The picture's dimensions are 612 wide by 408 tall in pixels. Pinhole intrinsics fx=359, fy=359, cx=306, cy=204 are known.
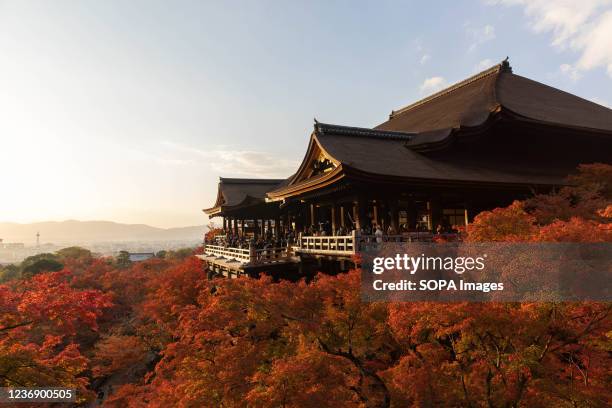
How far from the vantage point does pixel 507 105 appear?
1834cm

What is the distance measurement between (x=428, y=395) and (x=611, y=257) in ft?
14.3

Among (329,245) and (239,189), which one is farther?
(239,189)

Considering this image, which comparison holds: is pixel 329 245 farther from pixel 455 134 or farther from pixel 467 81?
pixel 467 81

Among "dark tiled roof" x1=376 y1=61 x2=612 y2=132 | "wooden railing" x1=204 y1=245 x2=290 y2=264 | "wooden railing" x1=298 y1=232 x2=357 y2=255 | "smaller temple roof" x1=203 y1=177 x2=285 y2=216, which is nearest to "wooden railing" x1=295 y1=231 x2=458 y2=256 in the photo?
"wooden railing" x1=298 y1=232 x2=357 y2=255

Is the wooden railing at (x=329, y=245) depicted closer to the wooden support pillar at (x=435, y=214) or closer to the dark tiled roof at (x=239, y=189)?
the wooden support pillar at (x=435, y=214)

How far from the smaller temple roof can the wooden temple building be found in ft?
21.4

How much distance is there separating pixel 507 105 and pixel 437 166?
716 centimetres

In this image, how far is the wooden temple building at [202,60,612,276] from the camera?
12570mm

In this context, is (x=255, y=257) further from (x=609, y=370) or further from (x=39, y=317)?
(x=609, y=370)

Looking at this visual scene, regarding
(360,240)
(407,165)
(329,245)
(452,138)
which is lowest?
(329,245)

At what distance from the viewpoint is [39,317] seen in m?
9.91

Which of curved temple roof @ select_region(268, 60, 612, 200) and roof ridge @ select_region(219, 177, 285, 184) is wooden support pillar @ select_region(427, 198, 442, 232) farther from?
roof ridge @ select_region(219, 177, 285, 184)

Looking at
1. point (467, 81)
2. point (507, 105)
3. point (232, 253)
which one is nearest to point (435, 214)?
point (507, 105)

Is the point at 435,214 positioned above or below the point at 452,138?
below
